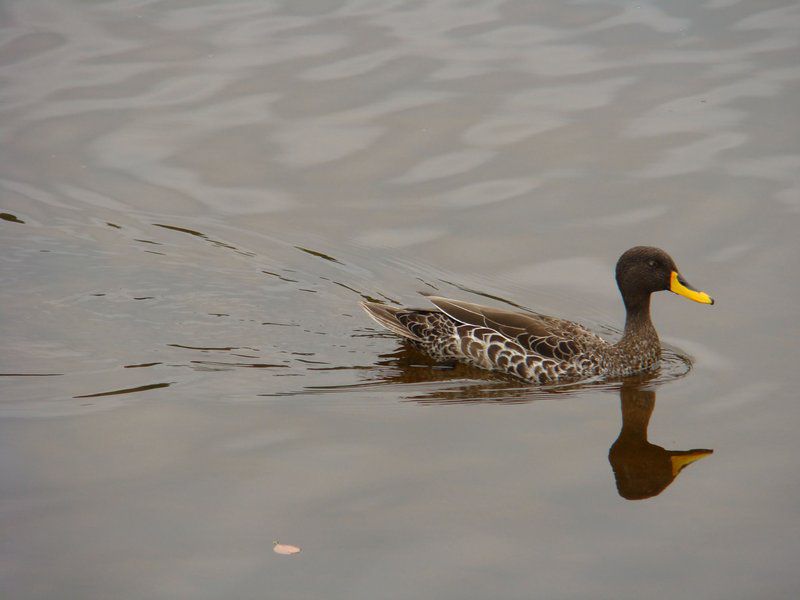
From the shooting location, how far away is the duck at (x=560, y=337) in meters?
9.98

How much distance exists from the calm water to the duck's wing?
0.43m

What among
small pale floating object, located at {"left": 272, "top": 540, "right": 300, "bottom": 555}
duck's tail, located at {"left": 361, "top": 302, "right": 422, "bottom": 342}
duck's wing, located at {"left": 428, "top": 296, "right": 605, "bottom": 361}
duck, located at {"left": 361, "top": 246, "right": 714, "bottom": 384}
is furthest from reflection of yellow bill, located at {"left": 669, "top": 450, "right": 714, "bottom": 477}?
duck's tail, located at {"left": 361, "top": 302, "right": 422, "bottom": 342}

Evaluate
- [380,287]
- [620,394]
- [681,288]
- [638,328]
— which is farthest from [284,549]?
[380,287]

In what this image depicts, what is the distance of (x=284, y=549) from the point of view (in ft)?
23.3

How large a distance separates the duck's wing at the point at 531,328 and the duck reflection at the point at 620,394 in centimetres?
33

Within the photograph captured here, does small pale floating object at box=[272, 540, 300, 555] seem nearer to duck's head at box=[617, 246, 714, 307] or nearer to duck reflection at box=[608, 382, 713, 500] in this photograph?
duck reflection at box=[608, 382, 713, 500]

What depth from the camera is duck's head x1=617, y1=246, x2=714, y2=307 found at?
9.96 m

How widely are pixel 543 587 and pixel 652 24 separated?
11.6 meters

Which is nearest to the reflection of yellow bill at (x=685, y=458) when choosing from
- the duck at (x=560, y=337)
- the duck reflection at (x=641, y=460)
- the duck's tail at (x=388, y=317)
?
the duck reflection at (x=641, y=460)

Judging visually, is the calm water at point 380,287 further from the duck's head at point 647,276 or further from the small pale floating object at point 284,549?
the duck's head at point 647,276

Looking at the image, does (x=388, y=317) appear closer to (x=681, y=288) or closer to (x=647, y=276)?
(x=647, y=276)

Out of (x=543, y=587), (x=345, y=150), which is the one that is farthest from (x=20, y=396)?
(x=345, y=150)

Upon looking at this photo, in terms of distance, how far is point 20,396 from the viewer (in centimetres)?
915

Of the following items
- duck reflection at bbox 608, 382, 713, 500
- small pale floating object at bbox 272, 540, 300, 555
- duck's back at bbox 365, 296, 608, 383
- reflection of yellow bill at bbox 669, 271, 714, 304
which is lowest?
small pale floating object at bbox 272, 540, 300, 555
